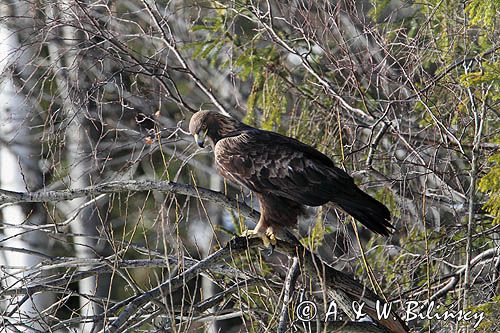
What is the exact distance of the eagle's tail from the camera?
529cm

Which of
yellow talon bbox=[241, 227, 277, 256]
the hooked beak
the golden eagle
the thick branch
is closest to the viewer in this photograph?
the thick branch

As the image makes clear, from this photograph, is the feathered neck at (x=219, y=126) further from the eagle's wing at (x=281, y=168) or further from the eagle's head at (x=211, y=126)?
the eagle's wing at (x=281, y=168)

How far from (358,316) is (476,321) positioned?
706mm

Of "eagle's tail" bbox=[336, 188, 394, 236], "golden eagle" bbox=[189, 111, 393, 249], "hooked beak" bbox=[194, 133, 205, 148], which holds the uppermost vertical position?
"hooked beak" bbox=[194, 133, 205, 148]

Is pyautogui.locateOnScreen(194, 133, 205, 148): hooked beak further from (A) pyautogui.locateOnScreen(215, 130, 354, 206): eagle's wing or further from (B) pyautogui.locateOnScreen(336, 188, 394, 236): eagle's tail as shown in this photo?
(B) pyautogui.locateOnScreen(336, 188, 394, 236): eagle's tail

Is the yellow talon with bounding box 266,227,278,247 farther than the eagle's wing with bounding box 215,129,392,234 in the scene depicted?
No

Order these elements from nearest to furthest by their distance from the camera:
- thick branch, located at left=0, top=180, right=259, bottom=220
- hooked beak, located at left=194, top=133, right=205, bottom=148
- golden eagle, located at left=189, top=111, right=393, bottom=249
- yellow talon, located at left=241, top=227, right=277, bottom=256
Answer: thick branch, located at left=0, top=180, right=259, bottom=220, yellow talon, located at left=241, top=227, right=277, bottom=256, golden eagle, located at left=189, top=111, right=393, bottom=249, hooked beak, located at left=194, top=133, right=205, bottom=148

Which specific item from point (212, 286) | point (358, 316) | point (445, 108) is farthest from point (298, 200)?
point (212, 286)

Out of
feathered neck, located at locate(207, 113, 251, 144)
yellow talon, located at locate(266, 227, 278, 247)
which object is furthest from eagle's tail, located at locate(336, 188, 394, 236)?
feathered neck, located at locate(207, 113, 251, 144)

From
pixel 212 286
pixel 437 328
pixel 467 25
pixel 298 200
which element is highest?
pixel 467 25

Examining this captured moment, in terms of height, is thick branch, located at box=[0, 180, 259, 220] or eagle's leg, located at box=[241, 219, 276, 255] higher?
thick branch, located at box=[0, 180, 259, 220]

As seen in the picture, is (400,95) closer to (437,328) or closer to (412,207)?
(412,207)

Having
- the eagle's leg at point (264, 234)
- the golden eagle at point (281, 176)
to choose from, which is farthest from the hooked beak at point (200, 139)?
the eagle's leg at point (264, 234)

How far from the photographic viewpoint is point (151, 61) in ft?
20.9
